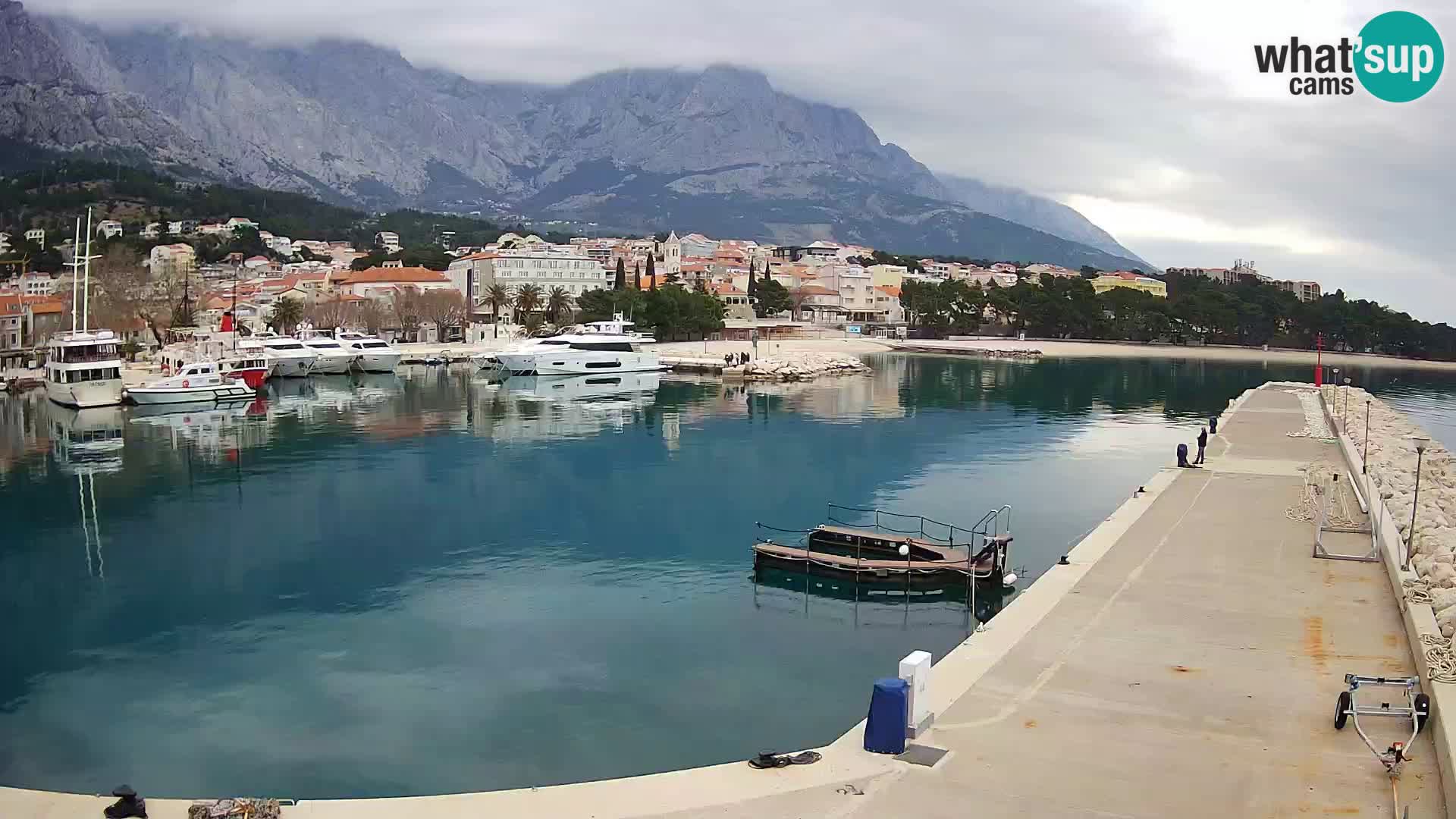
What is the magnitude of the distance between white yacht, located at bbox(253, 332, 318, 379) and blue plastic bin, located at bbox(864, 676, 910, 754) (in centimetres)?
6181

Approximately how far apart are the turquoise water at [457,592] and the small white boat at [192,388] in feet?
17.4

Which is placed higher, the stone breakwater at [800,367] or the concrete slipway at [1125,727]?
the stone breakwater at [800,367]

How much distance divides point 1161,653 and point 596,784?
6.48m

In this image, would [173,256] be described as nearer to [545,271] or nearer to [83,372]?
[545,271]

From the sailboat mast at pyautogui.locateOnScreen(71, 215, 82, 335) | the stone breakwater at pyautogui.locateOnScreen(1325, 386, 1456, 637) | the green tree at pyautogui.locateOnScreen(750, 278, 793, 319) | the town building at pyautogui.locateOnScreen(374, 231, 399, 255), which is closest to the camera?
the stone breakwater at pyautogui.locateOnScreen(1325, 386, 1456, 637)

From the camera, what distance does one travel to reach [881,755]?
31.5ft

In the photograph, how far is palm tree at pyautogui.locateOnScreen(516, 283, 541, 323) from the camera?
332 ft

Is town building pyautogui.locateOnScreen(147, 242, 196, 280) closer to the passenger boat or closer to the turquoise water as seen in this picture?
the passenger boat

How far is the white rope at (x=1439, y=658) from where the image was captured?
34.5ft

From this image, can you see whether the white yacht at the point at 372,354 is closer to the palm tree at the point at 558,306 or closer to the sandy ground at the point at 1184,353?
the palm tree at the point at 558,306

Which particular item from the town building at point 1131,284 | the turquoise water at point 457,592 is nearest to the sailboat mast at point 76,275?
the turquoise water at point 457,592

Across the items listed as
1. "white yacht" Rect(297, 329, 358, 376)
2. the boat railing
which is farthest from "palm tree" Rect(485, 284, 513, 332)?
the boat railing

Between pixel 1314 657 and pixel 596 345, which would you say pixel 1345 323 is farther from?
pixel 1314 657

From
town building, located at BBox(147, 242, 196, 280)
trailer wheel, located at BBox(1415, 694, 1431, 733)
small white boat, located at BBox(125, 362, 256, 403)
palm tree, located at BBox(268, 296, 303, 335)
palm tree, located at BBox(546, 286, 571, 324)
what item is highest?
town building, located at BBox(147, 242, 196, 280)
